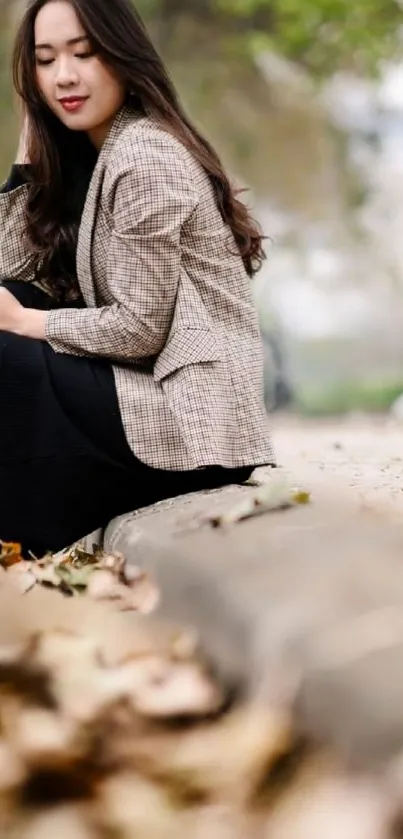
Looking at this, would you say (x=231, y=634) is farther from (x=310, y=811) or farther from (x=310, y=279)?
(x=310, y=279)

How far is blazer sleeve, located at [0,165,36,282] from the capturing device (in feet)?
6.15

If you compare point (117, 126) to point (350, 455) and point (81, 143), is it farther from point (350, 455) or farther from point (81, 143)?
point (350, 455)

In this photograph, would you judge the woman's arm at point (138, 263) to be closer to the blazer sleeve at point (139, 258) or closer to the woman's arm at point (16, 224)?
the blazer sleeve at point (139, 258)

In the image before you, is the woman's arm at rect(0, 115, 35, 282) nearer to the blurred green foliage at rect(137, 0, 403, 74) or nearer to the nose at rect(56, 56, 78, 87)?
the nose at rect(56, 56, 78, 87)

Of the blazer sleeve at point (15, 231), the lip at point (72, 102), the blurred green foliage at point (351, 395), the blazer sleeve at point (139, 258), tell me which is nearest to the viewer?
the blazer sleeve at point (139, 258)

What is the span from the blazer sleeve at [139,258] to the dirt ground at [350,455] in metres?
0.36

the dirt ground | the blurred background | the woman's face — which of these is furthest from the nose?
the blurred background

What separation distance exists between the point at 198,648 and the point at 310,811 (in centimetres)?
27

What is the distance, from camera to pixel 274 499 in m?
1.42

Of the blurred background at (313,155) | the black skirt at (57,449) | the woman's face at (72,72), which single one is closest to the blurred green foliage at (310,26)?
the blurred background at (313,155)

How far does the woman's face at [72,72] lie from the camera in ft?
5.54

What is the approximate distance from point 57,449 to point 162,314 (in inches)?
10.2

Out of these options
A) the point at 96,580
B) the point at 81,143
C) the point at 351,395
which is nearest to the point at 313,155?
the point at 351,395

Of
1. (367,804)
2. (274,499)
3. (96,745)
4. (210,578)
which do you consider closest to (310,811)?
(367,804)
